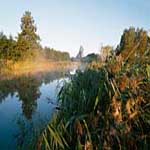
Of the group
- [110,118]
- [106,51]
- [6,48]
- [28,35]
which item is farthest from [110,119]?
[28,35]

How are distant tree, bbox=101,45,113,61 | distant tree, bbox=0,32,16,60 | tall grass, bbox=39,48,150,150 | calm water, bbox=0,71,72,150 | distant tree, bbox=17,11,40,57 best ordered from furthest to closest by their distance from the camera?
distant tree, bbox=17,11,40,57, distant tree, bbox=0,32,16,60, calm water, bbox=0,71,72,150, distant tree, bbox=101,45,113,61, tall grass, bbox=39,48,150,150

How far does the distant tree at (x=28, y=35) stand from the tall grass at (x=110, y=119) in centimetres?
4551

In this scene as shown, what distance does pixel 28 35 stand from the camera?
185 ft

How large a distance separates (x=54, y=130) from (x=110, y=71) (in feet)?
6.48

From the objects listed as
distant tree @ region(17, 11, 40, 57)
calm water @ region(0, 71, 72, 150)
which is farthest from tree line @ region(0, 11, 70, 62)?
calm water @ region(0, 71, 72, 150)

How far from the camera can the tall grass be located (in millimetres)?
5484

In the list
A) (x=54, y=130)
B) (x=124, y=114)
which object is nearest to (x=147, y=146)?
(x=124, y=114)

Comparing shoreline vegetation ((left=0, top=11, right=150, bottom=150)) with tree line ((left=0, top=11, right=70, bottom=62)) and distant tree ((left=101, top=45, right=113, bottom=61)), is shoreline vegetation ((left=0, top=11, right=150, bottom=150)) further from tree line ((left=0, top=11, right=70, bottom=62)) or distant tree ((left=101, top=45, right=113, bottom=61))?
tree line ((left=0, top=11, right=70, bottom=62))

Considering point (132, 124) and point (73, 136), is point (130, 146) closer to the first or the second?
point (132, 124)

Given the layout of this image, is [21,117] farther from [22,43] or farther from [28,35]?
[28,35]

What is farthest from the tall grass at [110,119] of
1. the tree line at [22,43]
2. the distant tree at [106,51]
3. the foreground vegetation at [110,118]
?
the tree line at [22,43]

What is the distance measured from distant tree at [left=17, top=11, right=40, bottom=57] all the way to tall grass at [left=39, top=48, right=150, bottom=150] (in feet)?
149

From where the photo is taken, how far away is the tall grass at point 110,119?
5.48 metres

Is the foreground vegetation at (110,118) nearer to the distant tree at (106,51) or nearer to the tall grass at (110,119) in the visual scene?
the tall grass at (110,119)
